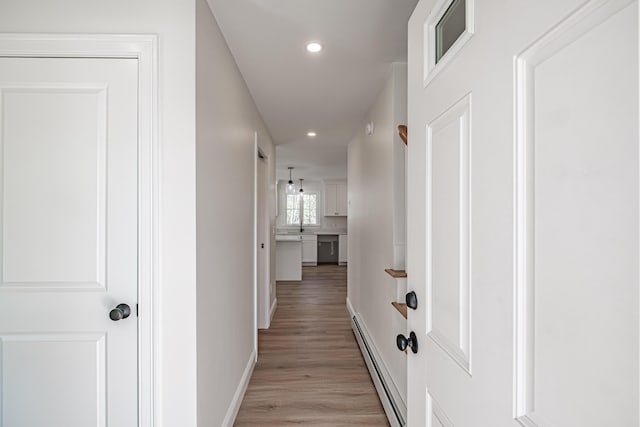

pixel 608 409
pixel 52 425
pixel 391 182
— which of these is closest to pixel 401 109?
pixel 391 182

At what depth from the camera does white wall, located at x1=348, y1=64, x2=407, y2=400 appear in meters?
2.21

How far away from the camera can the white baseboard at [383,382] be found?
77.7 inches

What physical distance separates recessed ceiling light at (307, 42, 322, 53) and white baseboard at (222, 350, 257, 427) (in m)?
2.25

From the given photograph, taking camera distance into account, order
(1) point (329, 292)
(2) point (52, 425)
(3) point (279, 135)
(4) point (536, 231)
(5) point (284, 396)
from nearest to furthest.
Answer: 1. (4) point (536, 231)
2. (2) point (52, 425)
3. (5) point (284, 396)
4. (3) point (279, 135)
5. (1) point (329, 292)

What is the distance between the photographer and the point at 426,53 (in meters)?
1.02

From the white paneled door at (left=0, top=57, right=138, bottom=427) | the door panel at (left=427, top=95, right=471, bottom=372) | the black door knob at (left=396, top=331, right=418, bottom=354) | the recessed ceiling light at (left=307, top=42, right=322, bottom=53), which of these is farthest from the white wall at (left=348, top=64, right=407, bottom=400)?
the white paneled door at (left=0, top=57, right=138, bottom=427)

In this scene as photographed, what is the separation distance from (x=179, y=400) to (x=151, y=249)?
658 millimetres

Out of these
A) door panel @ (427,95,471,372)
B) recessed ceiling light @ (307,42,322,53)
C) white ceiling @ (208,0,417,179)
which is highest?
white ceiling @ (208,0,417,179)

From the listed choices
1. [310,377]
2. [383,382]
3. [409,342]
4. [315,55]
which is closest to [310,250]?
[310,377]

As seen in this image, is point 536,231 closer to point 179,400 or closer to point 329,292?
point 179,400

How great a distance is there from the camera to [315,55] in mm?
2098

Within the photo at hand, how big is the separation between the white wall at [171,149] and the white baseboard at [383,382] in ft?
3.96

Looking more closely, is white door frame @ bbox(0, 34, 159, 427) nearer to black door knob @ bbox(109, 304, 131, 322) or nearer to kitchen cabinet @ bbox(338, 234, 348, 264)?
black door knob @ bbox(109, 304, 131, 322)

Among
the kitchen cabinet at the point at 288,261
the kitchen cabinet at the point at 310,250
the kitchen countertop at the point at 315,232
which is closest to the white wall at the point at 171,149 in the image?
the kitchen cabinet at the point at 288,261
